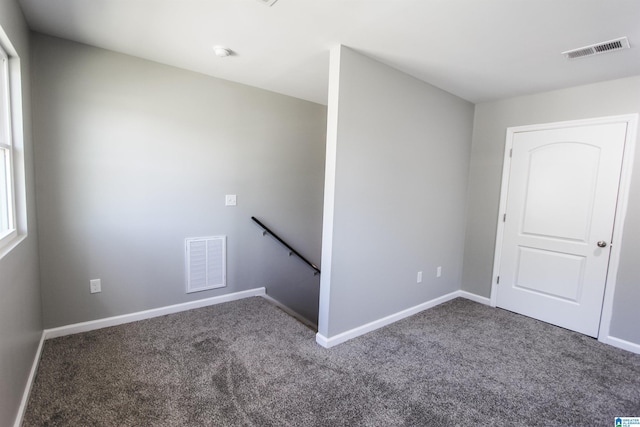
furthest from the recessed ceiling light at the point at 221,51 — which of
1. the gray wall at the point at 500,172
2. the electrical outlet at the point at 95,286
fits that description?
the gray wall at the point at 500,172

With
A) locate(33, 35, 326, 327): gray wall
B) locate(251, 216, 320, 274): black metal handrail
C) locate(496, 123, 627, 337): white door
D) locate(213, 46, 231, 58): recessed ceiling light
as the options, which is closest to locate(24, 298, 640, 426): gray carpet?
locate(496, 123, 627, 337): white door

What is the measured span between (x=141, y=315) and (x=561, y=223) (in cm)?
424

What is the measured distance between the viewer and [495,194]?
11.1ft

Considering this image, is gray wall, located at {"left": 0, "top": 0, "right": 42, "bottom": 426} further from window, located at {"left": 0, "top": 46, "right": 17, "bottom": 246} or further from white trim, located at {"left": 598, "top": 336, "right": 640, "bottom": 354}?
white trim, located at {"left": 598, "top": 336, "right": 640, "bottom": 354}

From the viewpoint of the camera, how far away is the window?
1655 mm

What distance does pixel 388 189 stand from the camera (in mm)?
2689

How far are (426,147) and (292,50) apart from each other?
1.64 meters

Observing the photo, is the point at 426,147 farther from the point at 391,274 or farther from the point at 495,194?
the point at 391,274

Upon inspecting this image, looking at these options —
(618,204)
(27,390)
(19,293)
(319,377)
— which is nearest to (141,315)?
(27,390)

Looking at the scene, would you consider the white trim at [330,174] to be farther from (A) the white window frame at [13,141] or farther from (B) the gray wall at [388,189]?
(A) the white window frame at [13,141]

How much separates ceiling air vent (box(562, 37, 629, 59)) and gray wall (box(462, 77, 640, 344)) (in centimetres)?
79

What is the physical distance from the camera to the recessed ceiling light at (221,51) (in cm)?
229

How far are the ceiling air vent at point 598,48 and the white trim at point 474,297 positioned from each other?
2.60 metres

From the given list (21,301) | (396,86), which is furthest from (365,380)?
(396,86)
